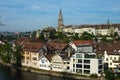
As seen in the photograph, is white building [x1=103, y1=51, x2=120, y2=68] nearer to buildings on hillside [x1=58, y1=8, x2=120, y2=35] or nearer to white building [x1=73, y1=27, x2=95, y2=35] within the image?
buildings on hillside [x1=58, y1=8, x2=120, y2=35]

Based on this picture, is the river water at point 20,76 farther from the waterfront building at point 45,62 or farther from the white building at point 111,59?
the white building at point 111,59

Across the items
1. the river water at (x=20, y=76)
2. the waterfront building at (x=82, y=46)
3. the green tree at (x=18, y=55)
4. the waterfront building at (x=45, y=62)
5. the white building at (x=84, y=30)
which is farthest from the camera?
the white building at (x=84, y=30)

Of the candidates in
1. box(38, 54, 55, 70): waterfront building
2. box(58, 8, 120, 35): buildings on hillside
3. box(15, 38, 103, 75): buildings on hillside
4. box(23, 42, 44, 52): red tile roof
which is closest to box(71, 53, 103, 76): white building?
box(15, 38, 103, 75): buildings on hillside

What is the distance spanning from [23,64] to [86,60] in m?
13.7

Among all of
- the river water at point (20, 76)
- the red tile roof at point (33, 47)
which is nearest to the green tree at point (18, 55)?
the red tile roof at point (33, 47)

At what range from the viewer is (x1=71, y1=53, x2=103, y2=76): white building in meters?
33.7

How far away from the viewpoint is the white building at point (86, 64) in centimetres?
3366

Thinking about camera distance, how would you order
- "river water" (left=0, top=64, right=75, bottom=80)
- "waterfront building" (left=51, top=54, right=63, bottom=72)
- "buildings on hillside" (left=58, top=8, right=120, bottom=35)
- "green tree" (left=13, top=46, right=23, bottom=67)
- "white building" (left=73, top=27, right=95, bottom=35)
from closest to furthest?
"river water" (left=0, top=64, right=75, bottom=80)
"waterfront building" (left=51, top=54, right=63, bottom=72)
"green tree" (left=13, top=46, right=23, bottom=67)
"buildings on hillside" (left=58, top=8, right=120, bottom=35)
"white building" (left=73, top=27, right=95, bottom=35)

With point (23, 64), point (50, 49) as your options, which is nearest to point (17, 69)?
point (23, 64)

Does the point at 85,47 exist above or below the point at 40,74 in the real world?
above

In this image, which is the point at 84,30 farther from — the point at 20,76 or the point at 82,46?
the point at 20,76

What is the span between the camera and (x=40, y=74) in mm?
37250

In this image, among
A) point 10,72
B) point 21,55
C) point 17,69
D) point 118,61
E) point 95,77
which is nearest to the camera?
point 95,77

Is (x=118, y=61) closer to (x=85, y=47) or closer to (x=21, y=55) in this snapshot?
(x=85, y=47)
